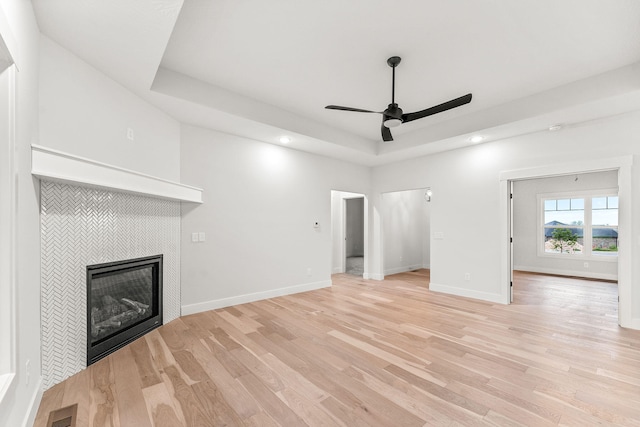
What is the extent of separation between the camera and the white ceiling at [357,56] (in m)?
2.16

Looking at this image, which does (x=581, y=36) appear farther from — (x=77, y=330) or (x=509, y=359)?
(x=77, y=330)

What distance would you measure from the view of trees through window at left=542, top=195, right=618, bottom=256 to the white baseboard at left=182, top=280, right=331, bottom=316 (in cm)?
618

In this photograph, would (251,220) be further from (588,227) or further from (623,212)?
(588,227)

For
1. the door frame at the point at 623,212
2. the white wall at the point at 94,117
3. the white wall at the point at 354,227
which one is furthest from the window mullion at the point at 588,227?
the white wall at the point at 94,117

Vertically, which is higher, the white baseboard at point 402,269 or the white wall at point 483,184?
the white wall at point 483,184

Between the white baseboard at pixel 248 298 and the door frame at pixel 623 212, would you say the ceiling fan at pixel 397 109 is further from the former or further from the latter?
the white baseboard at pixel 248 298

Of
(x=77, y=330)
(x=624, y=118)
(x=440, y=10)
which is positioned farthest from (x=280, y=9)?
(x=624, y=118)

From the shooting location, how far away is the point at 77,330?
2371 mm

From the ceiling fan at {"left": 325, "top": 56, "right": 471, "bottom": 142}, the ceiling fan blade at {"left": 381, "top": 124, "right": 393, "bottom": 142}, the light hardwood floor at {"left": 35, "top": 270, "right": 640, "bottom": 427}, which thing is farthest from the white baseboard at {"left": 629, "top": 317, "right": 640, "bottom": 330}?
the ceiling fan blade at {"left": 381, "top": 124, "right": 393, "bottom": 142}

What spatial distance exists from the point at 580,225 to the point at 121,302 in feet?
30.9

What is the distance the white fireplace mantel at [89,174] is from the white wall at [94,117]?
31cm

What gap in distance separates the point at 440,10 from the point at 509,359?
307 cm

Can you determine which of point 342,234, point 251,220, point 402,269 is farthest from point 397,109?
point 402,269

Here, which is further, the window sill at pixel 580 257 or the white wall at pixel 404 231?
the white wall at pixel 404 231
